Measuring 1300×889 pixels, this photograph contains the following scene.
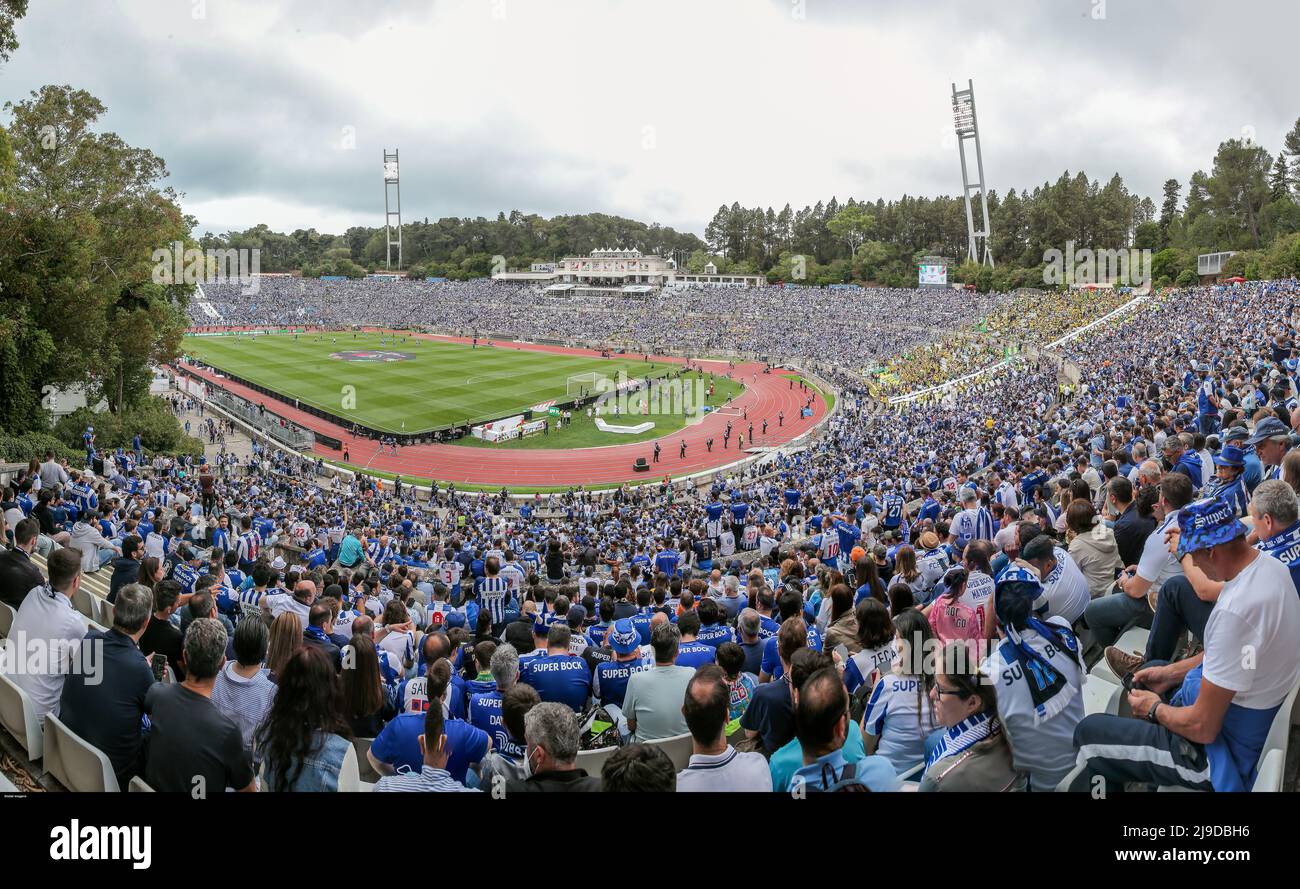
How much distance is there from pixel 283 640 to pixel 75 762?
1.32m

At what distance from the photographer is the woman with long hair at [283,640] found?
544 centimetres

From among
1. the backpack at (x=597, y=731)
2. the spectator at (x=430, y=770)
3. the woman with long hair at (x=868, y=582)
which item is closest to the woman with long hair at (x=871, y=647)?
the woman with long hair at (x=868, y=582)

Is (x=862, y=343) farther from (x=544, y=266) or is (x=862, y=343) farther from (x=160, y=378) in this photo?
(x=544, y=266)

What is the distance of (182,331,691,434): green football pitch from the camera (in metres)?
49.5

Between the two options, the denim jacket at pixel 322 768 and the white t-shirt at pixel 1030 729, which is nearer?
the white t-shirt at pixel 1030 729

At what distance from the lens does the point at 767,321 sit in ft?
262

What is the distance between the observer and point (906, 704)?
15.6 ft

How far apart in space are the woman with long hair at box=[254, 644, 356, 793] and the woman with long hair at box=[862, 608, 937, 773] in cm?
323

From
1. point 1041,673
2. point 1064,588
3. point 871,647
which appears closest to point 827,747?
point 1041,673

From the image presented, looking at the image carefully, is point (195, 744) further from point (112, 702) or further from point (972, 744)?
point (972, 744)

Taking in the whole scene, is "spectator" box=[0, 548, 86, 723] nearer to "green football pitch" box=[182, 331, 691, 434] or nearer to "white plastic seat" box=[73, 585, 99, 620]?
"white plastic seat" box=[73, 585, 99, 620]

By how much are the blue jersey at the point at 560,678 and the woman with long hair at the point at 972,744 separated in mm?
3202

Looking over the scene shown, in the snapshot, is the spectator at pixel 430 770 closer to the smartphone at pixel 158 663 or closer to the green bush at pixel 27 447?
the smartphone at pixel 158 663
